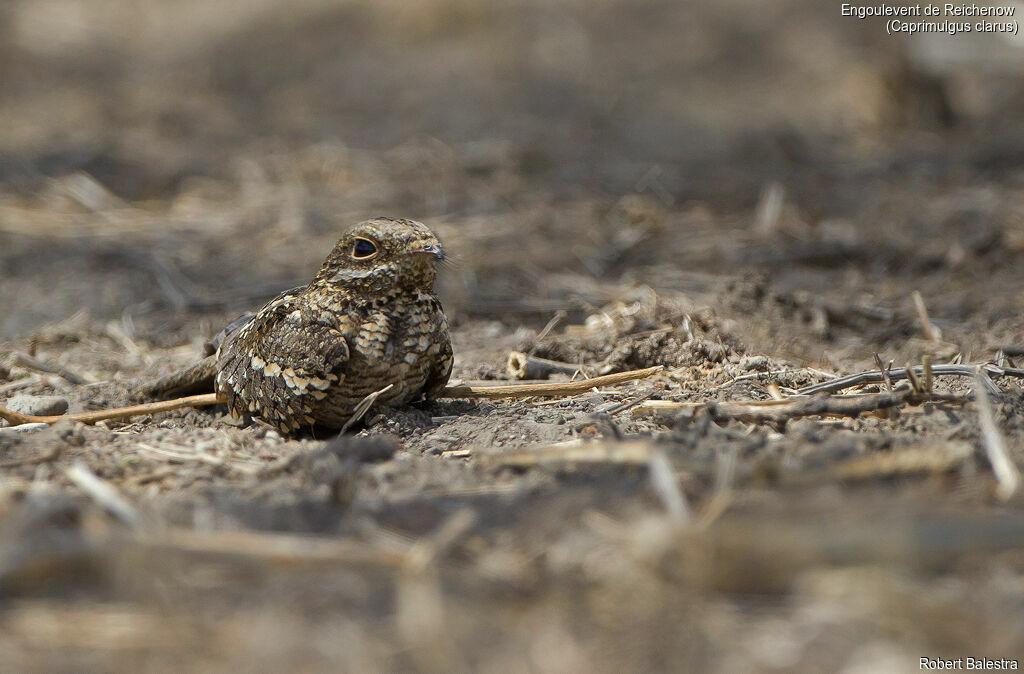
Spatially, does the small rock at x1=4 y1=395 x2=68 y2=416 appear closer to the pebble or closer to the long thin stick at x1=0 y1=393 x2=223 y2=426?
the long thin stick at x1=0 y1=393 x2=223 y2=426

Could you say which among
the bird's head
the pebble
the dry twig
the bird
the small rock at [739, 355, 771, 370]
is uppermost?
the bird's head

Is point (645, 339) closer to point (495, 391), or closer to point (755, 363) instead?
point (755, 363)

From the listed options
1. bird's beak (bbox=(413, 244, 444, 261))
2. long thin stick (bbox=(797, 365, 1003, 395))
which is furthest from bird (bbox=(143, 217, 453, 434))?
long thin stick (bbox=(797, 365, 1003, 395))

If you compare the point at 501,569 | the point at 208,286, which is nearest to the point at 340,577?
the point at 501,569

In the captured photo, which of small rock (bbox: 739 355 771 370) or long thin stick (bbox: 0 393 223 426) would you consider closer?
long thin stick (bbox: 0 393 223 426)

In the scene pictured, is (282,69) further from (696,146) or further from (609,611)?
(609,611)

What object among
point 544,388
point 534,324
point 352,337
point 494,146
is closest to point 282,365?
point 352,337
